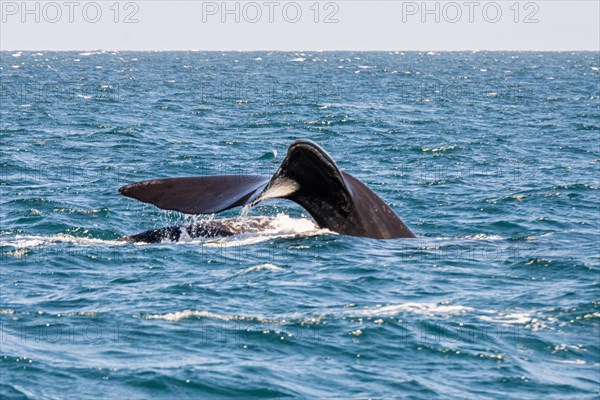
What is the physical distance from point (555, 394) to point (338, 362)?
6.54 feet

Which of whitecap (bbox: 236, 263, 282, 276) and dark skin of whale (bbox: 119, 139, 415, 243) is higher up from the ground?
dark skin of whale (bbox: 119, 139, 415, 243)

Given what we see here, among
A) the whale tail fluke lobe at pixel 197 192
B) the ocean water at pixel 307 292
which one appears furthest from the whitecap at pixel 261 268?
the whale tail fluke lobe at pixel 197 192

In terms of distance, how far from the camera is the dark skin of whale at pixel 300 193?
11758 mm

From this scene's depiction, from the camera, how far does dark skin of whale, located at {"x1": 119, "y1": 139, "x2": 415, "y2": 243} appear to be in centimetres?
1176

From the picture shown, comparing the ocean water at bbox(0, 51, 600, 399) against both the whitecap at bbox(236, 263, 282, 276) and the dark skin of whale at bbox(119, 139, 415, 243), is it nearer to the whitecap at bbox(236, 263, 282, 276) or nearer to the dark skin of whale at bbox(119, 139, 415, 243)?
the whitecap at bbox(236, 263, 282, 276)

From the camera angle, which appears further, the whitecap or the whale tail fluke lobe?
the whitecap

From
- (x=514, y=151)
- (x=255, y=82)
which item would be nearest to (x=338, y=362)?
(x=514, y=151)

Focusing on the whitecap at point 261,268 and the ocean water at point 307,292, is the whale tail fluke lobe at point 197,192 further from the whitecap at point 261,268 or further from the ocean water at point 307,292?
the whitecap at point 261,268

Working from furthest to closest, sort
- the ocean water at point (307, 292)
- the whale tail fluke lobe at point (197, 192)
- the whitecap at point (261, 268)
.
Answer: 1. the whitecap at point (261, 268)
2. the whale tail fluke lobe at point (197, 192)
3. the ocean water at point (307, 292)

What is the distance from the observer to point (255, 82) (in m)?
75.0

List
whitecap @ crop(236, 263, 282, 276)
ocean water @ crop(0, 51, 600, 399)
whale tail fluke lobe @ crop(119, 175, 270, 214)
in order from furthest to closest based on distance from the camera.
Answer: whitecap @ crop(236, 263, 282, 276)
whale tail fluke lobe @ crop(119, 175, 270, 214)
ocean water @ crop(0, 51, 600, 399)

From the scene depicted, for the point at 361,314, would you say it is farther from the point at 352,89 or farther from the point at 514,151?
the point at 352,89

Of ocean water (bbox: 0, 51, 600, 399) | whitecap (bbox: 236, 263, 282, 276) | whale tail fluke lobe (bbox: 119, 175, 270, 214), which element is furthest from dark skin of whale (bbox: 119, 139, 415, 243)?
whitecap (bbox: 236, 263, 282, 276)

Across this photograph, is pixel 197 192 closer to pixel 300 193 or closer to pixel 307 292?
pixel 300 193
